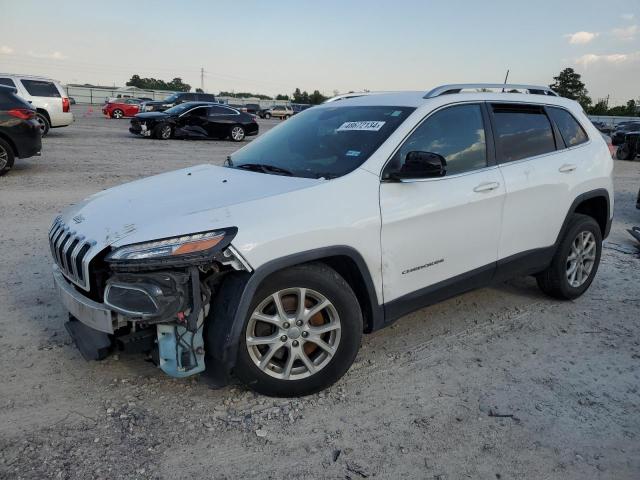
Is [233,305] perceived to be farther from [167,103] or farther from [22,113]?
[167,103]

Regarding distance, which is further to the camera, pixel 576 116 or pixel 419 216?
pixel 576 116

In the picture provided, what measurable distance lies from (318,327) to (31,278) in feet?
10.4

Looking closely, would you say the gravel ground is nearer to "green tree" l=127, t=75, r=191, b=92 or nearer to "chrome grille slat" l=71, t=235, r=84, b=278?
"chrome grille slat" l=71, t=235, r=84, b=278

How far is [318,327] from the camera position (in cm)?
312

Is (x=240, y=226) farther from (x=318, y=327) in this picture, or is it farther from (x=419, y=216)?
(x=419, y=216)

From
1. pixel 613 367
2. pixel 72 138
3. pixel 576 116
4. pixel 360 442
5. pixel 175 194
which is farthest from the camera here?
pixel 72 138

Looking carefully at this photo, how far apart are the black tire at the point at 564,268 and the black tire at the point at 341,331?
2.26 meters

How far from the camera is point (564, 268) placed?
4625 millimetres

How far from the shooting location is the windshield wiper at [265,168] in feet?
11.8

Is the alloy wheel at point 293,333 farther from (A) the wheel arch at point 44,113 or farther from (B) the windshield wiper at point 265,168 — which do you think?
(A) the wheel arch at point 44,113

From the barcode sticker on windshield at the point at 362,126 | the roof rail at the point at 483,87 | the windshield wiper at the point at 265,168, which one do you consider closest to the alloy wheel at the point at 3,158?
the windshield wiper at the point at 265,168

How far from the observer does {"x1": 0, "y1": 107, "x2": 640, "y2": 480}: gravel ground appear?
261cm

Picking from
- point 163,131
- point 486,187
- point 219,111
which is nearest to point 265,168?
point 486,187

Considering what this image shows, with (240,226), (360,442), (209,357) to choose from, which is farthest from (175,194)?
(360,442)
